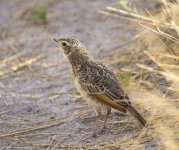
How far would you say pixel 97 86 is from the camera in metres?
7.32

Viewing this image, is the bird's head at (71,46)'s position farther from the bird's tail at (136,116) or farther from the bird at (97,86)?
the bird's tail at (136,116)

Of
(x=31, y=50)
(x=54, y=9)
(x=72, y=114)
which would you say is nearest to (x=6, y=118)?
(x=72, y=114)

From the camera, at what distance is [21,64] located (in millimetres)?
11078

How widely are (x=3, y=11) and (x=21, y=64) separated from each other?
3590 millimetres

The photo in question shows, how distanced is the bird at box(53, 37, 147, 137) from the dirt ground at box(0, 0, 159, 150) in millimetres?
298

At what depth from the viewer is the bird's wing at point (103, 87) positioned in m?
7.11

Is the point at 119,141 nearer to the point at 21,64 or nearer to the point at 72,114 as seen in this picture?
the point at 72,114

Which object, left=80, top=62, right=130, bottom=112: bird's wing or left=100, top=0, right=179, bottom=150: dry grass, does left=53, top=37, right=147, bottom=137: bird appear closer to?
left=80, top=62, right=130, bottom=112: bird's wing

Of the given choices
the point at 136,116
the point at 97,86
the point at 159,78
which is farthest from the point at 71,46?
the point at 159,78

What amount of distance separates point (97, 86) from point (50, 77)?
3124mm

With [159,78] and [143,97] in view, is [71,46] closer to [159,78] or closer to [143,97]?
[143,97]

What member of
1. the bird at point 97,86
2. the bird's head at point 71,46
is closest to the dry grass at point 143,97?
the bird at point 97,86

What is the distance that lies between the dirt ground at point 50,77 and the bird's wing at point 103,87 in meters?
0.39

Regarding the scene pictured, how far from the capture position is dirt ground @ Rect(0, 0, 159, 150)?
24.8 ft
